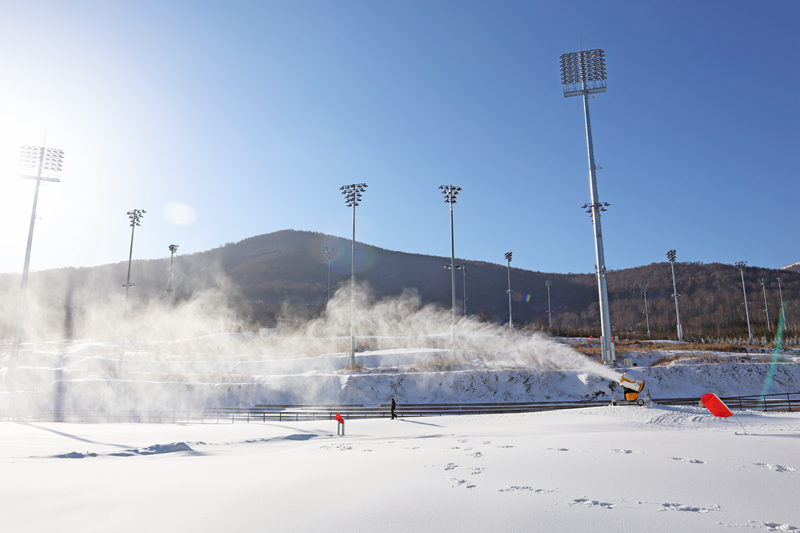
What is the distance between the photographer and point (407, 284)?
160750 millimetres

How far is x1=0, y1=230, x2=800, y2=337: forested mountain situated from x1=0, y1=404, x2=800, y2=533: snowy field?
8876 centimetres

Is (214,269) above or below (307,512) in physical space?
above

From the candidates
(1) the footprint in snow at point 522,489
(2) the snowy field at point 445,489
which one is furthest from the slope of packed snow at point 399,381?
(1) the footprint in snow at point 522,489

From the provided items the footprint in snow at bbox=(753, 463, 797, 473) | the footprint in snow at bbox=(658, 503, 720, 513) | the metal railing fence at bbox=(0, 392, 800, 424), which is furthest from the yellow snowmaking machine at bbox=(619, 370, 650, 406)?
the footprint in snow at bbox=(658, 503, 720, 513)

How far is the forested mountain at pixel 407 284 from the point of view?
117750 millimetres

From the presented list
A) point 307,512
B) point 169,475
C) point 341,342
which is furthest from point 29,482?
point 341,342

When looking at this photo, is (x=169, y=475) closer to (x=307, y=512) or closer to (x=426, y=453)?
(x=307, y=512)

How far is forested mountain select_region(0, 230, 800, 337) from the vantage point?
386 feet

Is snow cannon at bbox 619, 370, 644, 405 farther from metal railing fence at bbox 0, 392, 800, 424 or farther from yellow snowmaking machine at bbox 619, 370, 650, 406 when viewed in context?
metal railing fence at bbox 0, 392, 800, 424

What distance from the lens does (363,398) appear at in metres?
31.9

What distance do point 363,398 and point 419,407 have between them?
536 cm

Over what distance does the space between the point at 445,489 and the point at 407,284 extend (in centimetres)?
15538

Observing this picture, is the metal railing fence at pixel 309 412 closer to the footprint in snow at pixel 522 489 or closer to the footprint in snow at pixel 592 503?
the footprint in snow at pixel 522 489

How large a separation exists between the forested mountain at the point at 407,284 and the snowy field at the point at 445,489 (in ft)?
291
